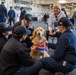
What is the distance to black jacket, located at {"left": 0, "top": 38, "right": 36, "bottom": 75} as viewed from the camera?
2693 millimetres

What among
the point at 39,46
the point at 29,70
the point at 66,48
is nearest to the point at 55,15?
the point at 39,46

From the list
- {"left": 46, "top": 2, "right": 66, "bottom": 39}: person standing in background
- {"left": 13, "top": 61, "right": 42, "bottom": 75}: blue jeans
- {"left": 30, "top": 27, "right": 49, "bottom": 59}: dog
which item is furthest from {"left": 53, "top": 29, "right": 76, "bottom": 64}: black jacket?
{"left": 46, "top": 2, "right": 66, "bottom": 39}: person standing in background

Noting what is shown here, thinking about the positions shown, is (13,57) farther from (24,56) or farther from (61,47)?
(61,47)

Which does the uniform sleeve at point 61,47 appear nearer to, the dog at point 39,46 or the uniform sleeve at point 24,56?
the uniform sleeve at point 24,56

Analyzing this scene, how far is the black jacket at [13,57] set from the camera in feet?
8.84

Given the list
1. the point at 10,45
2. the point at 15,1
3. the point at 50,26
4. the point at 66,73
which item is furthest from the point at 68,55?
the point at 15,1

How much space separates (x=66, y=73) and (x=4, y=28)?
1.36 meters

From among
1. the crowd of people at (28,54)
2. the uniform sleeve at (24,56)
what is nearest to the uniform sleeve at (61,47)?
the crowd of people at (28,54)

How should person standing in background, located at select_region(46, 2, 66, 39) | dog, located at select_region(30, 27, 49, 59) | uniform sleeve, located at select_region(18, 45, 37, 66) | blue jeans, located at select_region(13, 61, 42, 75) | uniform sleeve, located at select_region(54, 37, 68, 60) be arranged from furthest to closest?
person standing in background, located at select_region(46, 2, 66, 39), dog, located at select_region(30, 27, 49, 59), uniform sleeve, located at select_region(54, 37, 68, 60), blue jeans, located at select_region(13, 61, 42, 75), uniform sleeve, located at select_region(18, 45, 37, 66)

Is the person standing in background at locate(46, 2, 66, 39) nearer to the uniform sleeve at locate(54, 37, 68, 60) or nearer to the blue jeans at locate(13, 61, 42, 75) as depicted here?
the uniform sleeve at locate(54, 37, 68, 60)

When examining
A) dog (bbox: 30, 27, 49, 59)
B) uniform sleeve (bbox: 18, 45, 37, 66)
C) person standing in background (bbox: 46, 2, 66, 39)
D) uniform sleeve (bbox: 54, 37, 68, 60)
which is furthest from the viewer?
person standing in background (bbox: 46, 2, 66, 39)

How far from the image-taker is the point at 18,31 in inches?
110

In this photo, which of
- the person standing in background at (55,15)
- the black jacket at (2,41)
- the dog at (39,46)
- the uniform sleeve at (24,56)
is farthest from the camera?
the person standing in background at (55,15)

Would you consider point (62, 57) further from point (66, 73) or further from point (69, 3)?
point (69, 3)
